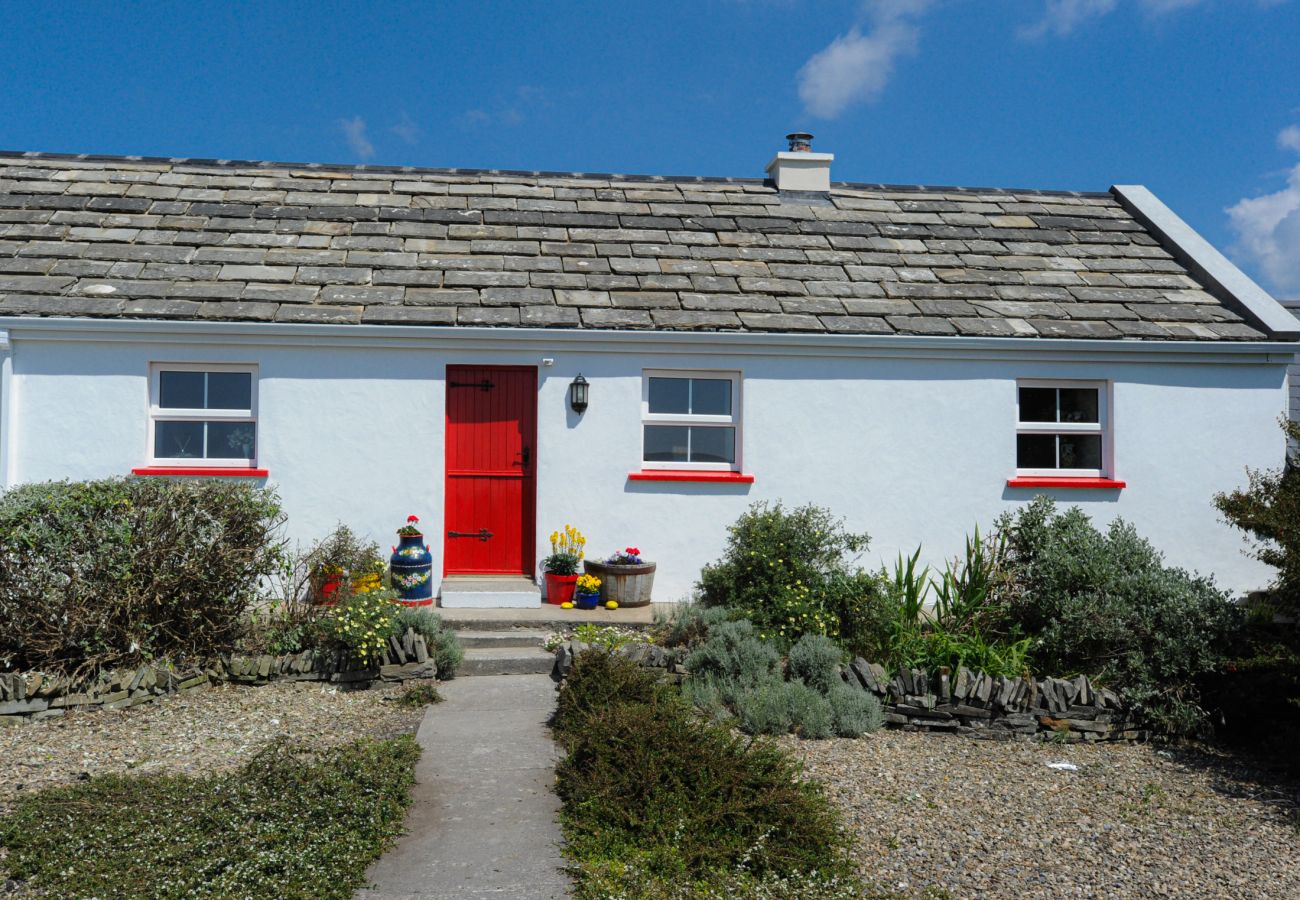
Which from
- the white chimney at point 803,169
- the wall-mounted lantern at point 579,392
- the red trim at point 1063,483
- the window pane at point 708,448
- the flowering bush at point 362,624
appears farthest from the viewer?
the white chimney at point 803,169

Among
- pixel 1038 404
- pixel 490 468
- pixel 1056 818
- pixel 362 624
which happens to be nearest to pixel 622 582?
pixel 490 468

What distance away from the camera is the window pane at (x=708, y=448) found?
10.3 m

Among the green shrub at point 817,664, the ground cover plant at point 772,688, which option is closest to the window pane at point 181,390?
the ground cover plant at point 772,688

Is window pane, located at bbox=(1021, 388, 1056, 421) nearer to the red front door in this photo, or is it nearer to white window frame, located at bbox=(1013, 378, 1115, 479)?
white window frame, located at bbox=(1013, 378, 1115, 479)

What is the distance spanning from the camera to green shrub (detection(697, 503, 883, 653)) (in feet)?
26.5

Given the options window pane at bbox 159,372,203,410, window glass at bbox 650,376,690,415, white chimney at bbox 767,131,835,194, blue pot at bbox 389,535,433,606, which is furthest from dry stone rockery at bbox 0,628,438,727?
white chimney at bbox 767,131,835,194

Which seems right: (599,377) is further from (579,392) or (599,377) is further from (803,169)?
(803,169)

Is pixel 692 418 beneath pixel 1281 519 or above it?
above

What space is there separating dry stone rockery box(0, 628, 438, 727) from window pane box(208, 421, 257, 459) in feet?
9.89

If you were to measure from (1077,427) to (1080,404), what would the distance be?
0.31 metres

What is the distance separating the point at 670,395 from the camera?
33.7 feet

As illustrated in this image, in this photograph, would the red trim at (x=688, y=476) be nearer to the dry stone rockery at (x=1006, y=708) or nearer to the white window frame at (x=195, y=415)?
the dry stone rockery at (x=1006, y=708)

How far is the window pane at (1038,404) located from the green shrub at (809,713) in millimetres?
5349

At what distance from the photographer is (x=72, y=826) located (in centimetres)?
449
